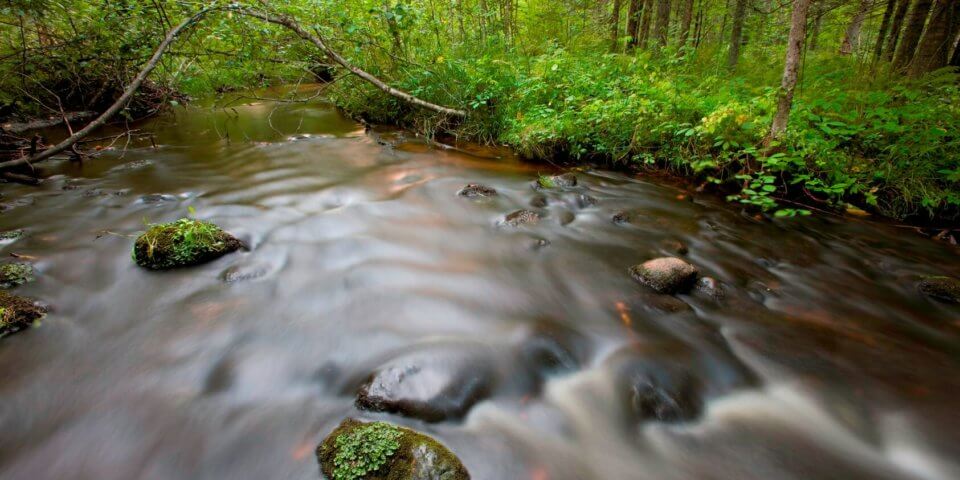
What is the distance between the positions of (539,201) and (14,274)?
519 centimetres

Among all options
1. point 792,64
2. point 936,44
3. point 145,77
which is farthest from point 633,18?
point 145,77

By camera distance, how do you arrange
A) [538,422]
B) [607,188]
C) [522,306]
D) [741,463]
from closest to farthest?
1. [741,463]
2. [538,422]
3. [522,306]
4. [607,188]

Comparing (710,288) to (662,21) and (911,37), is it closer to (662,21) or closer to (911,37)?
(911,37)

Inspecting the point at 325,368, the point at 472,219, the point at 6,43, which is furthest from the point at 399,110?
the point at 325,368

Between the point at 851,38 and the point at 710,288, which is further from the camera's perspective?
the point at 851,38

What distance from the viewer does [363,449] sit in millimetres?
2029

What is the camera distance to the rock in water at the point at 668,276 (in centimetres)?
359

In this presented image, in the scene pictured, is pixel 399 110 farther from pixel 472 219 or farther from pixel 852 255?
pixel 852 255

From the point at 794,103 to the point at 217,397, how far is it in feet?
22.3

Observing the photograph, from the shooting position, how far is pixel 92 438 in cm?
229

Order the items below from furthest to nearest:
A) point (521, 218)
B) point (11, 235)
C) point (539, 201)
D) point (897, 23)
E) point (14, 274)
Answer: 1. point (897, 23)
2. point (539, 201)
3. point (521, 218)
4. point (11, 235)
5. point (14, 274)

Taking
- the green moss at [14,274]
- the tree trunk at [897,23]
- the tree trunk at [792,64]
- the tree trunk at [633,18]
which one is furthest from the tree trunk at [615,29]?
the green moss at [14,274]

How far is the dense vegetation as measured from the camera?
4.59m

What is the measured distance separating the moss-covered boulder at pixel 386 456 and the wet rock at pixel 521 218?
3148mm
